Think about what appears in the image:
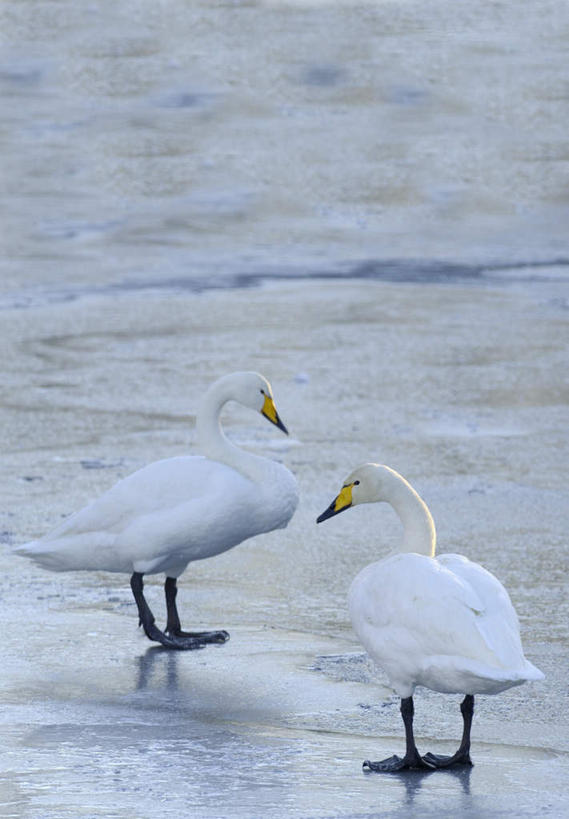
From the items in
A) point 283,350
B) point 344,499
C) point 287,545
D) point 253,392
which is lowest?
point 283,350

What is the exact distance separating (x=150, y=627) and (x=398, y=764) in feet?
5.62

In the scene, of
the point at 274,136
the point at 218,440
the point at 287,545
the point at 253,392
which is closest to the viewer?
the point at 218,440

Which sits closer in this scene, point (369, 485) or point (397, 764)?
point (397, 764)

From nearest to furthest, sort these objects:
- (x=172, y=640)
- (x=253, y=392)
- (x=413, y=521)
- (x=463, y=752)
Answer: (x=463, y=752) → (x=413, y=521) → (x=172, y=640) → (x=253, y=392)

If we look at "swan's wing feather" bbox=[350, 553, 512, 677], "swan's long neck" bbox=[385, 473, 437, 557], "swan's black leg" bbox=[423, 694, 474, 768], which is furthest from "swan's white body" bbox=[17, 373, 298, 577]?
"swan's black leg" bbox=[423, 694, 474, 768]

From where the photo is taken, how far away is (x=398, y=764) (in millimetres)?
4734

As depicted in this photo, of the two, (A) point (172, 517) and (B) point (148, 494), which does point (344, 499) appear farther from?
(B) point (148, 494)

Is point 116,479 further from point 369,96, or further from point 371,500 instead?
point 369,96

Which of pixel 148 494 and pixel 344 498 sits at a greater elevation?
pixel 344 498

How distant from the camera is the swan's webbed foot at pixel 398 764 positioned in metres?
4.73

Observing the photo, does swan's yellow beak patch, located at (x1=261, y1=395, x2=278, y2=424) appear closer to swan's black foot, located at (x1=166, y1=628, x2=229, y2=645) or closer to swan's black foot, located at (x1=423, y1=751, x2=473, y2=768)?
swan's black foot, located at (x1=166, y1=628, x2=229, y2=645)

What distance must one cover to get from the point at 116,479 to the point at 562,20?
1783 centimetres

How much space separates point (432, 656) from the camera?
4.73 meters

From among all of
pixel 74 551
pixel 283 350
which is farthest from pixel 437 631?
pixel 283 350
